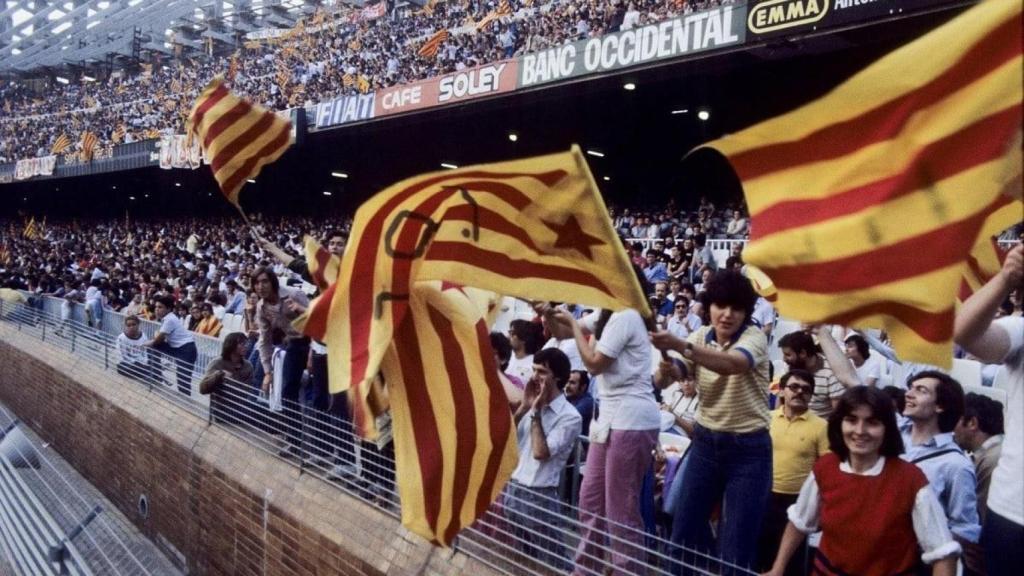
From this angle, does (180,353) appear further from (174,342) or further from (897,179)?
(897,179)

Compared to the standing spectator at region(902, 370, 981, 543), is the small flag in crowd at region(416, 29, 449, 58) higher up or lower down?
higher up

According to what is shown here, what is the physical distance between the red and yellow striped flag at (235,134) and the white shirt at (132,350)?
511 centimetres

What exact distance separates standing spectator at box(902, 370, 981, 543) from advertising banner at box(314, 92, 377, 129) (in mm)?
16777

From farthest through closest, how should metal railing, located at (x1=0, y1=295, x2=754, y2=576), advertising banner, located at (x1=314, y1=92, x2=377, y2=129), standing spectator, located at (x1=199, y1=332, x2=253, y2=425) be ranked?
advertising banner, located at (x1=314, y1=92, x2=377, y2=129) < standing spectator, located at (x1=199, y1=332, x2=253, y2=425) < metal railing, located at (x1=0, y1=295, x2=754, y2=576)

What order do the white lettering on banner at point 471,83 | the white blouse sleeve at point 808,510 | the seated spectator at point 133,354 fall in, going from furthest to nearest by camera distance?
the white lettering on banner at point 471,83 < the seated spectator at point 133,354 < the white blouse sleeve at point 808,510

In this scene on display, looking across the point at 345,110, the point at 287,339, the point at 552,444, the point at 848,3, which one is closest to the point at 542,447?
the point at 552,444

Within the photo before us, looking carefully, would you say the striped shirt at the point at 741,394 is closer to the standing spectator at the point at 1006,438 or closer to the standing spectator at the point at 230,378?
the standing spectator at the point at 1006,438

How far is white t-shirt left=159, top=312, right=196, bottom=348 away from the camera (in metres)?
9.72

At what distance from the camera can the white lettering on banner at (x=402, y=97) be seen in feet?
58.5

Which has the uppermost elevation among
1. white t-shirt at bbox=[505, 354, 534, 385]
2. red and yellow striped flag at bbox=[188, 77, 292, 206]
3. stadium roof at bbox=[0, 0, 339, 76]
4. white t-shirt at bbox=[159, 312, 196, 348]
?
stadium roof at bbox=[0, 0, 339, 76]

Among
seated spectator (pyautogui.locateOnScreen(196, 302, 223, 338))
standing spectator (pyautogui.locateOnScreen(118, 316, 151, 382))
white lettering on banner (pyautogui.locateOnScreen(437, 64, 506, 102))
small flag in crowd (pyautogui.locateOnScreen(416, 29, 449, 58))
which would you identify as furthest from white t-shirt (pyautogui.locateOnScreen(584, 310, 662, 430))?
small flag in crowd (pyautogui.locateOnScreen(416, 29, 449, 58))

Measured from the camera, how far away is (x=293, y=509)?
616 centimetres

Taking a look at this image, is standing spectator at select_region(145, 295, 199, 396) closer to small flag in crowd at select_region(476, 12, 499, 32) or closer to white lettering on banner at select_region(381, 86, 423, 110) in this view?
white lettering on banner at select_region(381, 86, 423, 110)

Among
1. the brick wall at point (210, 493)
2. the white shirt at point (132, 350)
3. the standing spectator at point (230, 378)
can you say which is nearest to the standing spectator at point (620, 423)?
the brick wall at point (210, 493)
